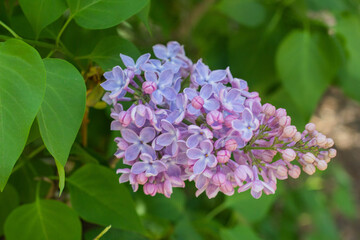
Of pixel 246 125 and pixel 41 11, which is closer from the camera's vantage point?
pixel 246 125

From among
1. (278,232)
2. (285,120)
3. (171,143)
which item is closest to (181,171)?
(171,143)

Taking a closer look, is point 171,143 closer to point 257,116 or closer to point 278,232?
point 257,116

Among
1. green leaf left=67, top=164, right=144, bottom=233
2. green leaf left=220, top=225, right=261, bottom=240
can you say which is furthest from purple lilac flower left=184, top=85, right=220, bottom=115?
green leaf left=220, top=225, right=261, bottom=240

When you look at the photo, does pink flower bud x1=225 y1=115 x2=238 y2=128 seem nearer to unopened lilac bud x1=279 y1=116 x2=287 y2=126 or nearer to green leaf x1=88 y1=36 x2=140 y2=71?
unopened lilac bud x1=279 y1=116 x2=287 y2=126

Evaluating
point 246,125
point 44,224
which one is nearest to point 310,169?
point 246,125

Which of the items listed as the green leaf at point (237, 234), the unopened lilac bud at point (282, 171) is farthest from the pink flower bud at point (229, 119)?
the green leaf at point (237, 234)

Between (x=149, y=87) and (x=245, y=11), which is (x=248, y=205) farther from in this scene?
(x=149, y=87)
